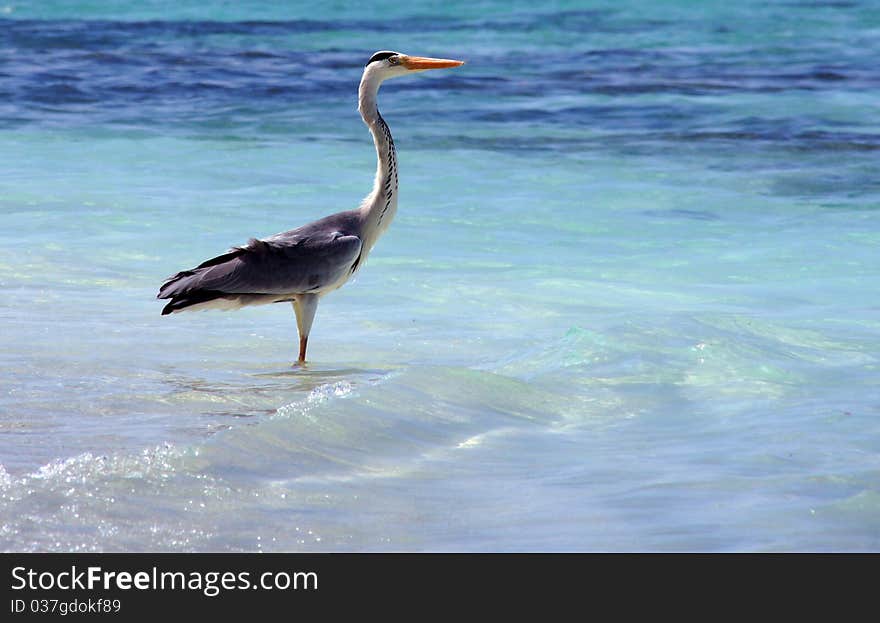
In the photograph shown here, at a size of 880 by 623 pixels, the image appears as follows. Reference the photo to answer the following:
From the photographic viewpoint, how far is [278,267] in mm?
6527

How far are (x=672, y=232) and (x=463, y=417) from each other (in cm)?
539

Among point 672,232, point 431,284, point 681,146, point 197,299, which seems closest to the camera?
point 197,299

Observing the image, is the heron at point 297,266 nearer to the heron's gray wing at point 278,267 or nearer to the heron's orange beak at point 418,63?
the heron's gray wing at point 278,267

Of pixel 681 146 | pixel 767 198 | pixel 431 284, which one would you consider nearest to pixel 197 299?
pixel 431 284

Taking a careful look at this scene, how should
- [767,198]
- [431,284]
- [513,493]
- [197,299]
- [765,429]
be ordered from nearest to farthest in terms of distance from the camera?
1. [513,493]
2. [765,429]
3. [197,299]
4. [431,284]
5. [767,198]

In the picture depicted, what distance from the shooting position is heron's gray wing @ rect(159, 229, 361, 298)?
6.39 m

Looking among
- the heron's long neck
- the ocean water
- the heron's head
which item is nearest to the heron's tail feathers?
the ocean water

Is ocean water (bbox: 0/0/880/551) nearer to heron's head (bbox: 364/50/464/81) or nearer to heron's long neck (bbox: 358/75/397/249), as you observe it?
heron's long neck (bbox: 358/75/397/249)

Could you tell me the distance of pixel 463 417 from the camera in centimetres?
523

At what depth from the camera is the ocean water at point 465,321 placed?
4.17 m

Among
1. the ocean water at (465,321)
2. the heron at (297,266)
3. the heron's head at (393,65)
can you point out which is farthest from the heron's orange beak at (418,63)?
the ocean water at (465,321)

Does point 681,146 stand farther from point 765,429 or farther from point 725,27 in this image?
point 725,27

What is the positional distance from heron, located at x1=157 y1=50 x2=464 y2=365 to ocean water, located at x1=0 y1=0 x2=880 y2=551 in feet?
0.91

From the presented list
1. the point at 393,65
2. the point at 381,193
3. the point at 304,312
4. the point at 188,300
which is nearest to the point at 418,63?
the point at 393,65
